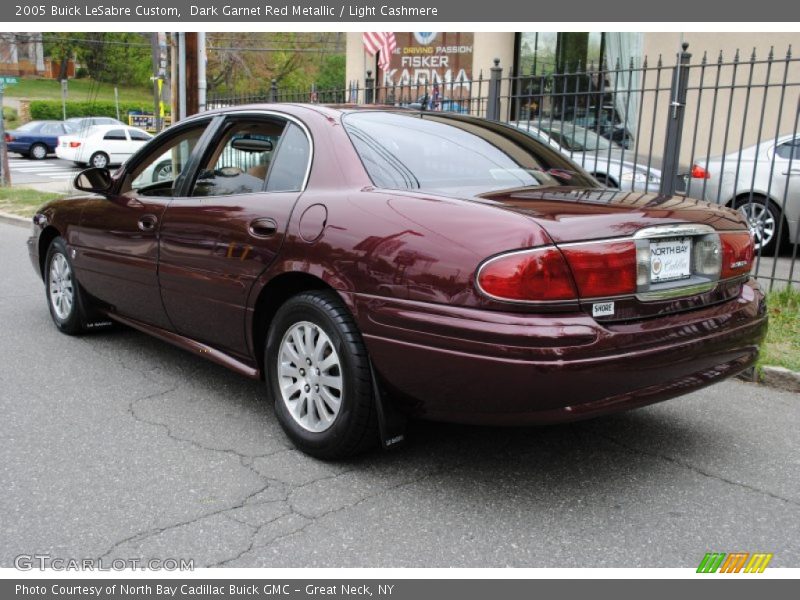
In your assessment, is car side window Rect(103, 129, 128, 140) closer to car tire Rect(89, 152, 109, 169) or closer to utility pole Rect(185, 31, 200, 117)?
car tire Rect(89, 152, 109, 169)

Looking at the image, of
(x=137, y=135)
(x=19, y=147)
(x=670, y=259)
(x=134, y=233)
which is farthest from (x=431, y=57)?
(x=670, y=259)

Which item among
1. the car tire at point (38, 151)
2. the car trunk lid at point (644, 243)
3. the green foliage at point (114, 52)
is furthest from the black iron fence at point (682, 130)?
the green foliage at point (114, 52)

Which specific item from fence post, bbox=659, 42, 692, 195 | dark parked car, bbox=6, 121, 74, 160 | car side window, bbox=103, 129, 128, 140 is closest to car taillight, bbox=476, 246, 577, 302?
fence post, bbox=659, 42, 692, 195

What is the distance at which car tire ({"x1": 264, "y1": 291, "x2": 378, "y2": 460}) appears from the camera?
320 centimetres

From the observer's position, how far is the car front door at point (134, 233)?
4.46 meters

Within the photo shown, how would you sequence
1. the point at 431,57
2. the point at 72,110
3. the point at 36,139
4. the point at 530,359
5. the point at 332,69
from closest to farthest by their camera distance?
the point at 530,359 < the point at 431,57 < the point at 36,139 < the point at 72,110 < the point at 332,69

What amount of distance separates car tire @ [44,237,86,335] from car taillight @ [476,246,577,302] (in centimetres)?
366

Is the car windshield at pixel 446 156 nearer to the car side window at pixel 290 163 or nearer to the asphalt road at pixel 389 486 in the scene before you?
the car side window at pixel 290 163

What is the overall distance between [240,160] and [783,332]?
392 centimetres

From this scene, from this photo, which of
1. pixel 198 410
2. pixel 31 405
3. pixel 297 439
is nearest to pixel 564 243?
pixel 297 439

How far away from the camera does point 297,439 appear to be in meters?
3.53

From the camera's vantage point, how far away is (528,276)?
8.95ft

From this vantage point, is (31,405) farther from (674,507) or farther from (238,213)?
(674,507)

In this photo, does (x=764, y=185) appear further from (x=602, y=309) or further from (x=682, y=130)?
(x=602, y=309)
